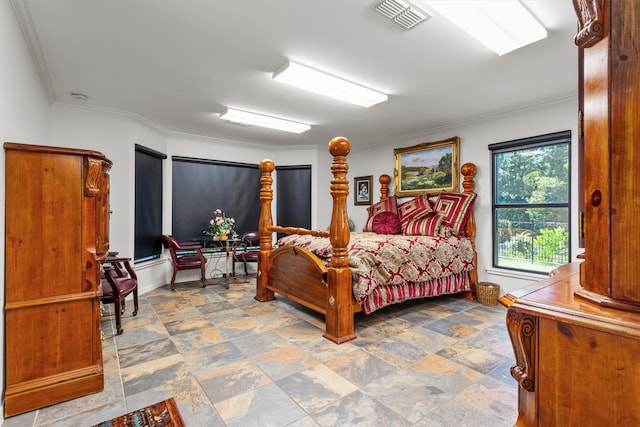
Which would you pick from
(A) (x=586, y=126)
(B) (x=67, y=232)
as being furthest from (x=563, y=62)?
(B) (x=67, y=232)

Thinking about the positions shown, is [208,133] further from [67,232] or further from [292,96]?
[67,232]

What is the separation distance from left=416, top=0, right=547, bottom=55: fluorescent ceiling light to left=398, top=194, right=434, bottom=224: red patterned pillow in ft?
7.67

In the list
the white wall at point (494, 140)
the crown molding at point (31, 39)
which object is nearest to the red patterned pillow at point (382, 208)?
the white wall at point (494, 140)

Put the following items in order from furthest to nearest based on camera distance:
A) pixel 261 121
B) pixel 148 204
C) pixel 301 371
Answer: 1. pixel 148 204
2. pixel 261 121
3. pixel 301 371

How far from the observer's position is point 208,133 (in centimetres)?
494

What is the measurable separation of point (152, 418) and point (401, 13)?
275cm

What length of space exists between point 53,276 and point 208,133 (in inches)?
139

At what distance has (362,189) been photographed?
19.1 feet

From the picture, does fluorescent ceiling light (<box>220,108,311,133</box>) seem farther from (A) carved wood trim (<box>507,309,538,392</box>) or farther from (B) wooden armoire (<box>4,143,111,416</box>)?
(A) carved wood trim (<box>507,309,538,392</box>)

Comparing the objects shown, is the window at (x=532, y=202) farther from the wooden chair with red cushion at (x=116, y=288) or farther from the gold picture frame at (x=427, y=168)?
the wooden chair with red cushion at (x=116, y=288)

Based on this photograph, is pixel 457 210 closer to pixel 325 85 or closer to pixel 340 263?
pixel 340 263

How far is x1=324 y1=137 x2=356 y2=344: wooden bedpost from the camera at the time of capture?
2623 mm

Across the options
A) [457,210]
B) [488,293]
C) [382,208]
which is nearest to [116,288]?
[382,208]

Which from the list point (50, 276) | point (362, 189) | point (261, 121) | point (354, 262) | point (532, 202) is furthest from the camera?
point (362, 189)
